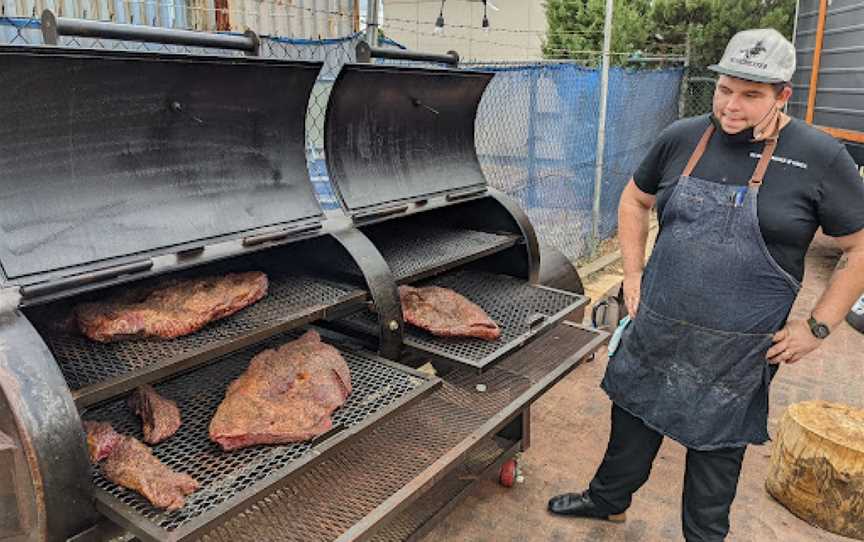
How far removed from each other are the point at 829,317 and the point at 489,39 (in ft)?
35.7

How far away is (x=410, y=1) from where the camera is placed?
1271 centimetres

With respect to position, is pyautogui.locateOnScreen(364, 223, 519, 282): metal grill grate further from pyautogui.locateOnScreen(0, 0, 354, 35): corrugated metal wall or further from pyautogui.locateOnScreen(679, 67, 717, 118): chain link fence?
pyautogui.locateOnScreen(679, 67, 717, 118): chain link fence

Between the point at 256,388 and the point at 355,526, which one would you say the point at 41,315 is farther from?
the point at 355,526

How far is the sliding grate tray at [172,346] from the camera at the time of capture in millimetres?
1655

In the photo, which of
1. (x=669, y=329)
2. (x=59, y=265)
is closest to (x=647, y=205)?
(x=669, y=329)

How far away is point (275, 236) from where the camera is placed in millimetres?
2143

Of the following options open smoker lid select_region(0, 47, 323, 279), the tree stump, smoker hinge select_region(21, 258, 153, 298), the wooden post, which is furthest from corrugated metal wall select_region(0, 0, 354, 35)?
the wooden post

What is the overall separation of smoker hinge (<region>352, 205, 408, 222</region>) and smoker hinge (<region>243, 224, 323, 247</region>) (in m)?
0.20

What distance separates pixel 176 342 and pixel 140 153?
23.2 inches

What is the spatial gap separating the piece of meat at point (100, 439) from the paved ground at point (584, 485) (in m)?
1.64

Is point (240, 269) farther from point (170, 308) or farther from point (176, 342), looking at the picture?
point (176, 342)

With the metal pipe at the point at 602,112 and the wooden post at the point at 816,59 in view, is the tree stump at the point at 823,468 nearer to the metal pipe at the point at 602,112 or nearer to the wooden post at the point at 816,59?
the metal pipe at the point at 602,112

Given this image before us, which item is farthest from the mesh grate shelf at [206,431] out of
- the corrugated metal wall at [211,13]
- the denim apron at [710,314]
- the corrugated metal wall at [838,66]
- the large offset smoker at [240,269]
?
the corrugated metal wall at [838,66]

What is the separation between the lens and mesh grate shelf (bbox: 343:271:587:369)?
93.5 inches
